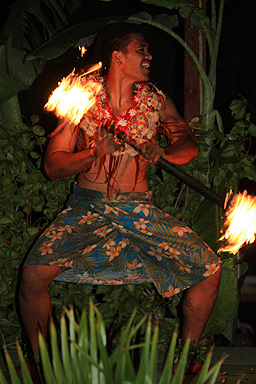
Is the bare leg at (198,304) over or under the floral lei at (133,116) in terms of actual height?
under

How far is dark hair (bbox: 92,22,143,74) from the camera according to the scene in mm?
2596

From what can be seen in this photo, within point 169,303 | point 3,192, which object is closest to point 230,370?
point 169,303

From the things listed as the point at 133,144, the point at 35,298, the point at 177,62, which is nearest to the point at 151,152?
the point at 133,144

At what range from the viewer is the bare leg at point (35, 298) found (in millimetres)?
2320

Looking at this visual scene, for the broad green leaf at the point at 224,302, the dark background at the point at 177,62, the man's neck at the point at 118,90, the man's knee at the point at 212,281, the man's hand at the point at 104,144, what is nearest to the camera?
the man's hand at the point at 104,144

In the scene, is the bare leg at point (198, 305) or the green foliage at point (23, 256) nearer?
the bare leg at point (198, 305)

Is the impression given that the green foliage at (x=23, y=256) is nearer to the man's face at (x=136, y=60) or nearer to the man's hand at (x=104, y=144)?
the man's face at (x=136, y=60)

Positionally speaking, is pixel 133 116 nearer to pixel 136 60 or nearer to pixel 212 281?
pixel 136 60

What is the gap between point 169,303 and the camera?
2.98m

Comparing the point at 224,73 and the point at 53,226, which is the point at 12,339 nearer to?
the point at 53,226

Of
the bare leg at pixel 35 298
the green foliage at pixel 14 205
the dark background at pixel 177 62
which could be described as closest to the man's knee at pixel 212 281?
the bare leg at pixel 35 298

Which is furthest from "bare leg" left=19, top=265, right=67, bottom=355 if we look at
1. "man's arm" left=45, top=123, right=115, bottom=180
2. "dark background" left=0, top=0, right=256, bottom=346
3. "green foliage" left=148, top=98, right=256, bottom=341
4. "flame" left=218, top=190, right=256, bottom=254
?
"dark background" left=0, top=0, right=256, bottom=346

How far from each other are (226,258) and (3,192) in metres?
1.24

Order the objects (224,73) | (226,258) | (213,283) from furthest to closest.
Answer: (224,73), (226,258), (213,283)
